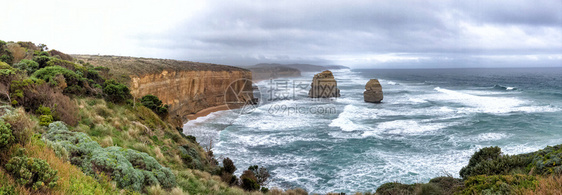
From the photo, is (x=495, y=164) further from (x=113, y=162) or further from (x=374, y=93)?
(x=374, y=93)

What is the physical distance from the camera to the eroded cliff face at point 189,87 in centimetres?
2864

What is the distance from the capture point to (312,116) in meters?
32.8

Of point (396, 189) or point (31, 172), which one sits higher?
point (31, 172)

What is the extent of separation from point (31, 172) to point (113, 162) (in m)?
2.42

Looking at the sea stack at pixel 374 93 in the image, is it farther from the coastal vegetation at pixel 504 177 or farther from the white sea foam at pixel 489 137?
the coastal vegetation at pixel 504 177

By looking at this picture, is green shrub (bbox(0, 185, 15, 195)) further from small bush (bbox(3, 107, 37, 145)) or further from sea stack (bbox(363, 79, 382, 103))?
sea stack (bbox(363, 79, 382, 103))

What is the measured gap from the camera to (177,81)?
34.5 metres

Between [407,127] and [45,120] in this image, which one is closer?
[45,120]

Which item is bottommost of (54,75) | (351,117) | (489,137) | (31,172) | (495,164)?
(351,117)

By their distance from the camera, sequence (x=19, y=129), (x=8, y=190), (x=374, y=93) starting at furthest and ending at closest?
1. (x=374, y=93)
2. (x=19, y=129)
3. (x=8, y=190)

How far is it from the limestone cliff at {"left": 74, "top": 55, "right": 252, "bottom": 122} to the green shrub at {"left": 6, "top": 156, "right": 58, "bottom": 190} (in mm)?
20848

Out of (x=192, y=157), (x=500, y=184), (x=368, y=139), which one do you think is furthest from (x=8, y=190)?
(x=368, y=139)

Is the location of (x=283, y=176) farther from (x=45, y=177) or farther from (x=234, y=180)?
(x=45, y=177)

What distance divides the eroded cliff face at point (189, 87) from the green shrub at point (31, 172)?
21216 millimetres
